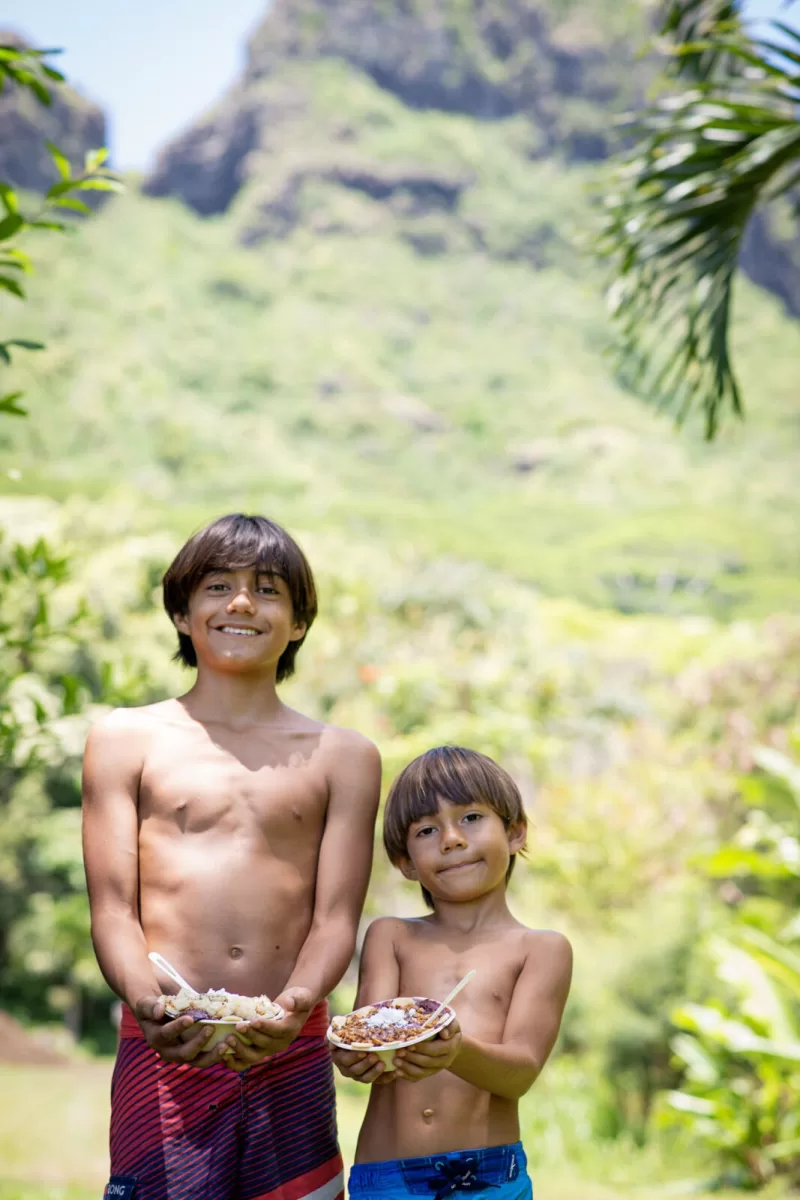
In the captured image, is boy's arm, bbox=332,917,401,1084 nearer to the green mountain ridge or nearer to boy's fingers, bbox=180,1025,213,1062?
boy's fingers, bbox=180,1025,213,1062

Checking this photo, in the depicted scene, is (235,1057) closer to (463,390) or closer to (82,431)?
(82,431)

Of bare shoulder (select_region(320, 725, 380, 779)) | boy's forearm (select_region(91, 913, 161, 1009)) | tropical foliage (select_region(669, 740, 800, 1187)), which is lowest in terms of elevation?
tropical foliage (select_region(669, 740, 800, 1187))

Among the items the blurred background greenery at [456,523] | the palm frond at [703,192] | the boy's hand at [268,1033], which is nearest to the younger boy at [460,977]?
the boy's hand at [268,1033]

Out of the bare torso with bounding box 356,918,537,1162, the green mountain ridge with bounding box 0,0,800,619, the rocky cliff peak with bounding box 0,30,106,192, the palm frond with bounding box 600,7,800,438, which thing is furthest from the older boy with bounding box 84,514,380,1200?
the rocky cliff peak with bounding box 0,30,106,192

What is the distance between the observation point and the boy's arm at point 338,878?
1792mm

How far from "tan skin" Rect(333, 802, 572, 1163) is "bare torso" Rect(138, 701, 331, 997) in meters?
0.17

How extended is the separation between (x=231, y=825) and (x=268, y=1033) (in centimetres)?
38

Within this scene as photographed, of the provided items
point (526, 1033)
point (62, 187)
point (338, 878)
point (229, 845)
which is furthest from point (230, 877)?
point (62, 187)

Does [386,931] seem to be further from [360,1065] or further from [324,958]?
[360,1065]

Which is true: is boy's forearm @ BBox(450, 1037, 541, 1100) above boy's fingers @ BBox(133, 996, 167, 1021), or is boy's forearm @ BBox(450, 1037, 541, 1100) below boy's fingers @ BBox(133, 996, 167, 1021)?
below

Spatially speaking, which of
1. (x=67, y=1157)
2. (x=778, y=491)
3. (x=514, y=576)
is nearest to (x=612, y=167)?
(x=67, y=1157)

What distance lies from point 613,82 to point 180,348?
28.8 metres

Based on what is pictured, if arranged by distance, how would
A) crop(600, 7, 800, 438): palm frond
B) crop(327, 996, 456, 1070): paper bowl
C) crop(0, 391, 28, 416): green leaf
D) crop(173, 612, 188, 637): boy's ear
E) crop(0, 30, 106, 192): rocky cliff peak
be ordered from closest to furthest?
crop(327, 996, 456, 1070): paper bowl, crop(173, 612, 188, 637): boy's ear, crop(0, 391, 28, 416): green leaf, crop(600, 7, 800, 438): palm frond, crop(0, 30, 106, 192): rocky cliff peak

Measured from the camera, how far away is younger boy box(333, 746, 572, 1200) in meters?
1.83
